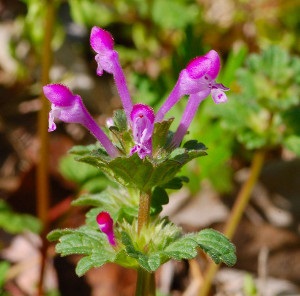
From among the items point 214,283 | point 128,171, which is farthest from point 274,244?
point 128,171

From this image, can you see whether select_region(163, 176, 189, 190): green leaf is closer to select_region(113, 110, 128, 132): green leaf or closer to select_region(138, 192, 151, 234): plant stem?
select_region(138, 192, 151, 234): plant stem

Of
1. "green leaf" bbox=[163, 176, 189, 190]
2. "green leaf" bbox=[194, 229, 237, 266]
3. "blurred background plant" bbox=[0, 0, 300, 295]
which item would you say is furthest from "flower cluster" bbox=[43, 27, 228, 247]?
"blurred background plant" bbox=[0, 0, 300, 295]

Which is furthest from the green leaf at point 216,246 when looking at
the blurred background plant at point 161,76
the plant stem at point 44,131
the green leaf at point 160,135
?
the plant stem at point 44,131

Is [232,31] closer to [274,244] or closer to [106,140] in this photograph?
[274,244]

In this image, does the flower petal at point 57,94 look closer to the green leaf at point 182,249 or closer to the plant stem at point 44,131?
the green leaf at point 182,249

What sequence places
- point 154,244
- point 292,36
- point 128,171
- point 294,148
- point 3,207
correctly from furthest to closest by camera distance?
point 292,36, point 3,207, point 294,148, point 154,244, point 128,171
